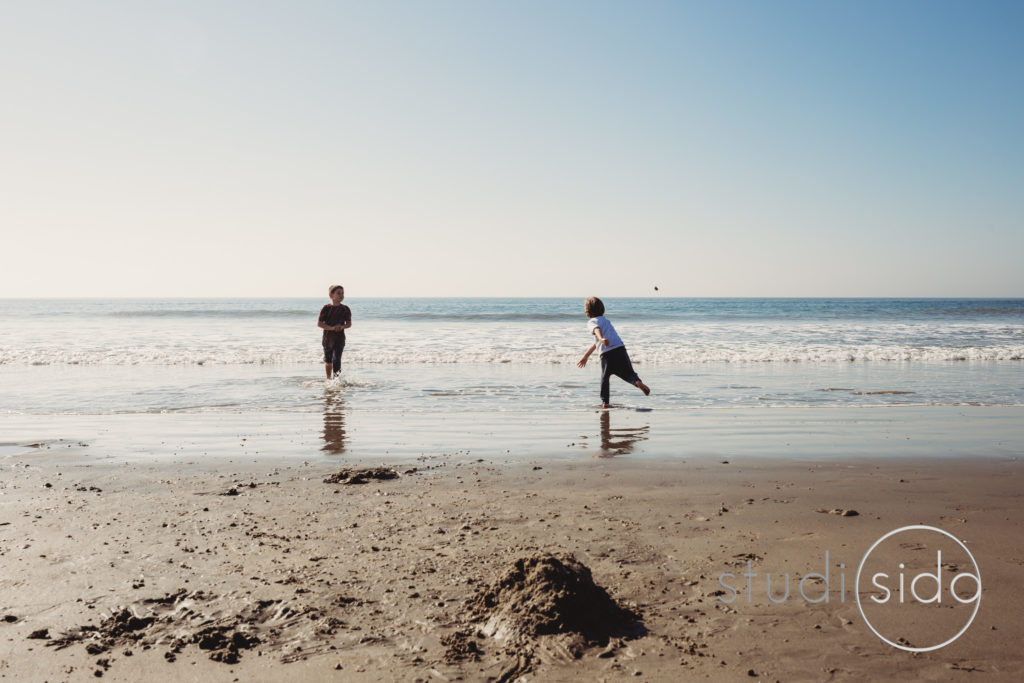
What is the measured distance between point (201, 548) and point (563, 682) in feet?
8.12

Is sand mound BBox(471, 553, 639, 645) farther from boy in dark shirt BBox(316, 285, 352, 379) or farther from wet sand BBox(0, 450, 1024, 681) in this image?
boy in dark shirt BBox(316, 285, 352, 379)

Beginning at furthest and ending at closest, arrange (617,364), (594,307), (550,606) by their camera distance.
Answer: (594,307), (617,364), (550,606)

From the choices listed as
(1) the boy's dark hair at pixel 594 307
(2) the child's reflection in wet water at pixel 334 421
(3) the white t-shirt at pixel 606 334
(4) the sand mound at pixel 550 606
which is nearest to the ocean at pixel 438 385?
(2) the child's reflection in wet water at pixel 334 421

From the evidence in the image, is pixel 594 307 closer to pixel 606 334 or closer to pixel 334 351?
pixel 606 334

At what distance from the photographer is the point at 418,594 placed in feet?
10.5

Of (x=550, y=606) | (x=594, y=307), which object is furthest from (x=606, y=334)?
(x=550, y=606)

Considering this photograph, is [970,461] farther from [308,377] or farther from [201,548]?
[308,377]

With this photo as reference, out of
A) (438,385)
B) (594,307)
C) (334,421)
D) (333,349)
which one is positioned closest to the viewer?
(334,421)

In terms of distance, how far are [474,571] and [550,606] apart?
2.46ft

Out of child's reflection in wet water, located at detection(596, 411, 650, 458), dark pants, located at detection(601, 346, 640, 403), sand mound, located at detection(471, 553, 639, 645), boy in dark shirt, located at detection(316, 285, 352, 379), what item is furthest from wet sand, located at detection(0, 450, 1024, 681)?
boy in dark shirt, located at detection(316, 285, 352, 379)

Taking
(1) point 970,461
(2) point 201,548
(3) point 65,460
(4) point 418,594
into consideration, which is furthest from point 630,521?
(3) point 65,460

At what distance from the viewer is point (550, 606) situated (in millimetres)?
2832

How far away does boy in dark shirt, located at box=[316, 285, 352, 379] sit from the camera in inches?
500

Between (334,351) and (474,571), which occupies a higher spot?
(334,351)
